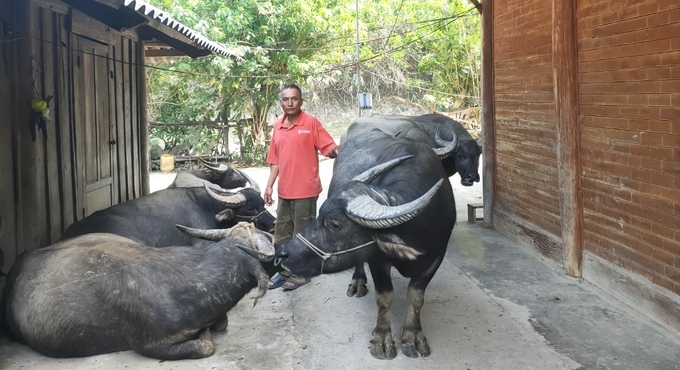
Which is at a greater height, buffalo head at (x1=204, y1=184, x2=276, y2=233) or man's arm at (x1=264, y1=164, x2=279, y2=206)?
man's arm at (x1=264, y1=164, x2=279, y2=206)

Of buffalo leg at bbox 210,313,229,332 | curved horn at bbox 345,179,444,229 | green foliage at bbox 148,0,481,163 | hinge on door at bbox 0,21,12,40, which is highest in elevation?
green foliage at bbox 148,0,481,163

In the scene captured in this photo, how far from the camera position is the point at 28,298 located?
3520 mm

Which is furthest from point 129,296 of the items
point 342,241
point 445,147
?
point 445,147

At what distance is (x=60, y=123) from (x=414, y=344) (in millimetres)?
3614

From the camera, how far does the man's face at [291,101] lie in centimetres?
473

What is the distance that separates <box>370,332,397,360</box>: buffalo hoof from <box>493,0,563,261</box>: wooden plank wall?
2.39 metres

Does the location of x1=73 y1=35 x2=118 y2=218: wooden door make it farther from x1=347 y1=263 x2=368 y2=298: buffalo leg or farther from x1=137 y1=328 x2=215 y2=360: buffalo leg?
x1=347 y1=263 x2=368 y2=298: buffalo leg

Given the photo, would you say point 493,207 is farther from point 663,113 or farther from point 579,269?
point 663,113

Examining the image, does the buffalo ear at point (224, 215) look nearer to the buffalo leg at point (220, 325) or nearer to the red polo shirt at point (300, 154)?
the red polo shirt at point (300, 154)

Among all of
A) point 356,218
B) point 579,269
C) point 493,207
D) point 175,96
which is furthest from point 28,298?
point 175,96

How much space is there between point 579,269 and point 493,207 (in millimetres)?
2152

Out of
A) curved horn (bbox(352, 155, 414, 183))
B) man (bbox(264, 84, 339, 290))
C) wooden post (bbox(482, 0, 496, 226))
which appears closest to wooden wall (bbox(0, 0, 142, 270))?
man (bbox(264, 84, 339, 290))

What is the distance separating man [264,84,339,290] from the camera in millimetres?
4828

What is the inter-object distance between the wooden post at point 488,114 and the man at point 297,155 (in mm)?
2770
